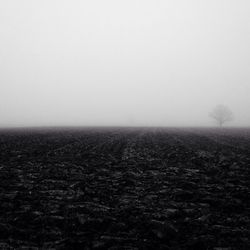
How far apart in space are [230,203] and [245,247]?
2988 millimetres

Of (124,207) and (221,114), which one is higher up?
(221,114)

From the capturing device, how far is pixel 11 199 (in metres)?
8.59

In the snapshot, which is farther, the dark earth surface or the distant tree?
the distant tree

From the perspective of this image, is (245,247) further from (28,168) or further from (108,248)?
(28,168)

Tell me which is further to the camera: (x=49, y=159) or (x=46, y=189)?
(x=49, y=159)

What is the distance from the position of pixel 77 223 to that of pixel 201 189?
5094 mm

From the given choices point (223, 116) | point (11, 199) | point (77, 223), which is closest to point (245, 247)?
point (77, 223)

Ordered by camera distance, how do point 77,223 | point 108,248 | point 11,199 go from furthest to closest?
point 11,199 < point 77,223 < point 108,248

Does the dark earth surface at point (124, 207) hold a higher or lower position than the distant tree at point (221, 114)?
lower

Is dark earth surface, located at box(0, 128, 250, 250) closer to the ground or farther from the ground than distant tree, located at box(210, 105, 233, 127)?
closer to the ground

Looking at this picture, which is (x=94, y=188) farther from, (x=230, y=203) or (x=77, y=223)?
(x=230, y=203)

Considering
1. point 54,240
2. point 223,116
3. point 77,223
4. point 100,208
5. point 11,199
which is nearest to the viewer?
point 54,240

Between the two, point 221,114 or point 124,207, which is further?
point 221,114

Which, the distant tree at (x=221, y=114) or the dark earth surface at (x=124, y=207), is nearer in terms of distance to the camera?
the dark earth surface at (x=124, y=207)
